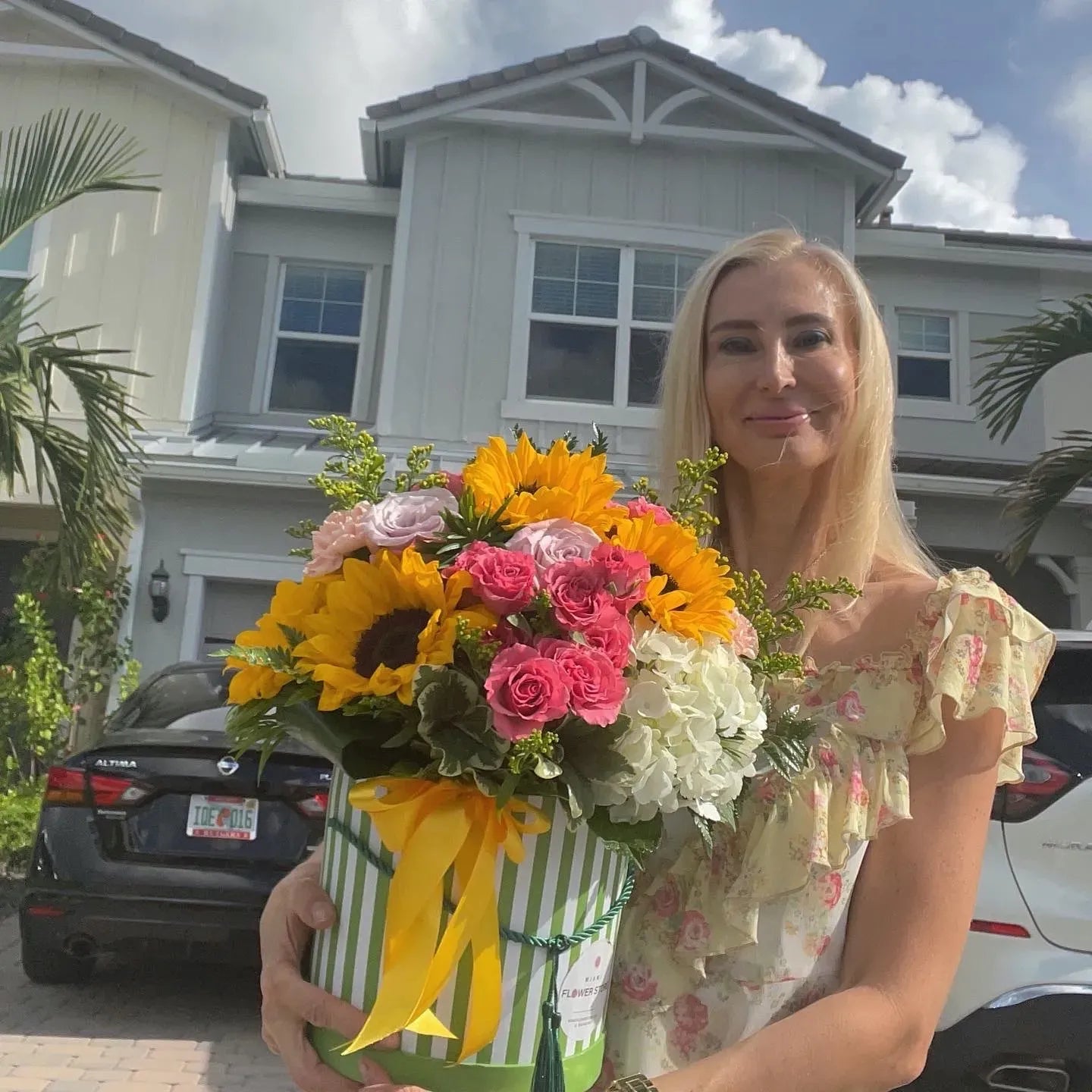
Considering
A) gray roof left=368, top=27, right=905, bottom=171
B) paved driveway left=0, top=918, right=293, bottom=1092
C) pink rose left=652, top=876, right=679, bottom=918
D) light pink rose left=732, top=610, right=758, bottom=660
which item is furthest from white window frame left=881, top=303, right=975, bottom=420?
light pink rose left=732, top=610, right=758, bottom=660

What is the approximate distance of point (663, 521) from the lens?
1149 mm

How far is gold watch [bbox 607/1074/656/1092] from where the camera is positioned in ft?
3.52

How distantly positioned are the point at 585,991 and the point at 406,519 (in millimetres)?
597

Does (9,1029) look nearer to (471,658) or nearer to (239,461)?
(471,658)

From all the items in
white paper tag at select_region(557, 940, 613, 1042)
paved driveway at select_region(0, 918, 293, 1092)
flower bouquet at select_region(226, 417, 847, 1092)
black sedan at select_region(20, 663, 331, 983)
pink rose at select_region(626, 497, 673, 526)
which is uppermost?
pink rose at select_region(626, 497, 673, 526)

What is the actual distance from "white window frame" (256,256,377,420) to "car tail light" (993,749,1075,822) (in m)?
7.61

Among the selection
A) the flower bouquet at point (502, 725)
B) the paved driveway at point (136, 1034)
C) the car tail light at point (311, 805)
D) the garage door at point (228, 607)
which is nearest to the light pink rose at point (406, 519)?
the flower bouquet at point (502, 725)

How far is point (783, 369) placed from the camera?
1526 millimetres

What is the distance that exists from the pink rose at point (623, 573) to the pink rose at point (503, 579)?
0.25 feet

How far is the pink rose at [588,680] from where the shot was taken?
98 cm

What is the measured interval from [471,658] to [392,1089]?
0.49 m

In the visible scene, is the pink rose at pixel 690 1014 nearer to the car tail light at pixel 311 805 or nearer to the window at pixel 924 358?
the car tail light at pixel 311 805

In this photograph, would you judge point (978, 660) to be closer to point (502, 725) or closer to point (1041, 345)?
point (502, 725)

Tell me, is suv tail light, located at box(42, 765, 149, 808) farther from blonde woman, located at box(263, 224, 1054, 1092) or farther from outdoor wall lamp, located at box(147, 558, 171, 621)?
outdoor wall lamp, located at box(147, 558, 171, 621)
